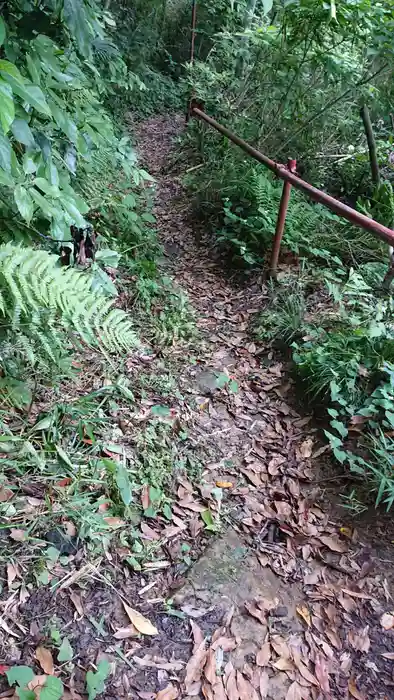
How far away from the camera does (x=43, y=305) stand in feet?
5.83

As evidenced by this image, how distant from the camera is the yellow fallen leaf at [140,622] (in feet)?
5.87

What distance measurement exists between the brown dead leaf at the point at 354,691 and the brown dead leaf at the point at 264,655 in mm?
323

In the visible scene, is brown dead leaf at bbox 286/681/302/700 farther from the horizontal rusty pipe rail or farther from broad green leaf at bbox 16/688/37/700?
the horizontal rusty pipe rail

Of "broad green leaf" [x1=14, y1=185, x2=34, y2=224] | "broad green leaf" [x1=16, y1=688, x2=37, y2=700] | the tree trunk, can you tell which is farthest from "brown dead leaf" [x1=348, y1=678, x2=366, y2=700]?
the tree trunk

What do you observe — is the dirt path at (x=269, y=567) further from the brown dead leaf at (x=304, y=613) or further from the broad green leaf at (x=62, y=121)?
the broad green leaf at (x=62, y=121)

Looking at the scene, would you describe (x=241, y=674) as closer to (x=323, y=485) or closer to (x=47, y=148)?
(x=323, y=485)

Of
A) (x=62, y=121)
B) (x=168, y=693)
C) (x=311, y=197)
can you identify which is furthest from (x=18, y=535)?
(x=311, y=197)

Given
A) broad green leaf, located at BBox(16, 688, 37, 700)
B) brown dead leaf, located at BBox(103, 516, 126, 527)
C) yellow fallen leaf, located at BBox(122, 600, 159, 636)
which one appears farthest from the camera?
brown dead leaf, located at BBox(103, 516, 126, 527)

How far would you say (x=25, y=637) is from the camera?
1.61 m

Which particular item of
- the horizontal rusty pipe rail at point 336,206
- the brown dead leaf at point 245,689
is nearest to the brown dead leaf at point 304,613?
the brown dead leaf at point 245,689

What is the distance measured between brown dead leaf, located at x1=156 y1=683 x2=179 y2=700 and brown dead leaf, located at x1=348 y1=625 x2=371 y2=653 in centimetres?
75

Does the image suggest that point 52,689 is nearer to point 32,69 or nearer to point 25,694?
point 25,694

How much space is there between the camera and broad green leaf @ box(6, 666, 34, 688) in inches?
58.1

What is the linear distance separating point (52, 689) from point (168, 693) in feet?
1.35
